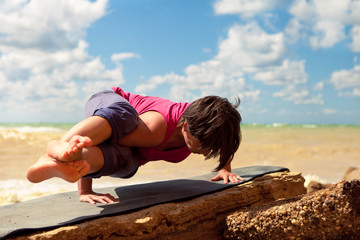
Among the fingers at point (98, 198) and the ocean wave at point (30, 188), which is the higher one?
the fingers at point (98, 198)

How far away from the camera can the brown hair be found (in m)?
2.02

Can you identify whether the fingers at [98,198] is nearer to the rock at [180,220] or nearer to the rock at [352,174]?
the rock at [180,220]

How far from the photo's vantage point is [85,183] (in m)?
2.25

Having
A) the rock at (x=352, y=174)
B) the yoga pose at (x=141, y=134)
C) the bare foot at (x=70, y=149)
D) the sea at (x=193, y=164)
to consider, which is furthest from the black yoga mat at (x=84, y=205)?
the rock at (x=352, y=174)

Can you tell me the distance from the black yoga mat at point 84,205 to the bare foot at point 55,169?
0.91ft

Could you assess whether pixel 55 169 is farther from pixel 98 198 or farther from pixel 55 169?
pixel 98 198

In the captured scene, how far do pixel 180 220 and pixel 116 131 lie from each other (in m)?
0.67

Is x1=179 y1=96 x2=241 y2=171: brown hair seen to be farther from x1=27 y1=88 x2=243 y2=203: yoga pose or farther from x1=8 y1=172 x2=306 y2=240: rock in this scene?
x1=8 y1=172 x2=306 y2=240: rock

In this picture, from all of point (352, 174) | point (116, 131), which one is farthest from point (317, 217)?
point (352, 174)

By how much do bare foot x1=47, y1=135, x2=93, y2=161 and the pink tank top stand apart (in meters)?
0.77

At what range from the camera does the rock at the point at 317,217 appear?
1.75 m

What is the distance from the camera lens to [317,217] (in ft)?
5.86

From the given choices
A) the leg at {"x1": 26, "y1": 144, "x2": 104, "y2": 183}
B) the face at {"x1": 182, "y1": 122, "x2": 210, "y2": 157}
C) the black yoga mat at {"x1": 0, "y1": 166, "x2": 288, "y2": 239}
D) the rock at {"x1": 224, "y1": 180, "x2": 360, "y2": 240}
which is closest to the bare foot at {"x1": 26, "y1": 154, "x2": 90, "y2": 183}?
the leg at {"x1": 26, "y1": 144, "x2": 104, "y2": 183}

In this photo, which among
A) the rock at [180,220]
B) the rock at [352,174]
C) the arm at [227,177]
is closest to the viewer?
the rock at [180,220]
